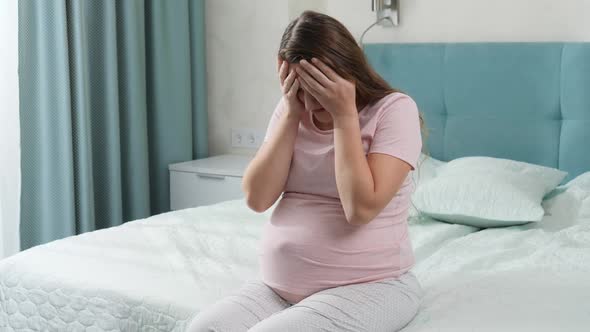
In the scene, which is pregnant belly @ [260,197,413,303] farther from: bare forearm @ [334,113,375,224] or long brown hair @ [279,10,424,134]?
long brown hair @ [279,10,424,134]

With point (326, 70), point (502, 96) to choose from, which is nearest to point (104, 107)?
point (502, 96)

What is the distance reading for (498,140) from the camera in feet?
10.8

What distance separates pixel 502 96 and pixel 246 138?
4.29 ft

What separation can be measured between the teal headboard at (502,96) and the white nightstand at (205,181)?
0.76 metres

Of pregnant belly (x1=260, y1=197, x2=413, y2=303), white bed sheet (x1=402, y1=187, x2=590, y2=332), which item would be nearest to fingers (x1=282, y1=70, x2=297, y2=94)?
pregnant belly (x1=260, y1=197, x2=413, y2=303)

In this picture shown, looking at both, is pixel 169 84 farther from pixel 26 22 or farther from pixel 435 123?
pixel 435 123

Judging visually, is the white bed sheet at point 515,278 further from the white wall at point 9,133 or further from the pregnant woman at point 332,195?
the white wall at point 9,133

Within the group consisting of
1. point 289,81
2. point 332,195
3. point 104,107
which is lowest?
point 332,195

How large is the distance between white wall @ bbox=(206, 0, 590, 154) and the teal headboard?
0.32ft

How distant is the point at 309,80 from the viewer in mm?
1759

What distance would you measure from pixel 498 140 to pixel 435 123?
27 centimetres

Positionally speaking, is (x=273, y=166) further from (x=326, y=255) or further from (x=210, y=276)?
(x=210, y=276)

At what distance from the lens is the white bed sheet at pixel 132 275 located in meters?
1.98

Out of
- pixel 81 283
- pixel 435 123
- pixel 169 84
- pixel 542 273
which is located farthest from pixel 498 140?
pixel 81 283
